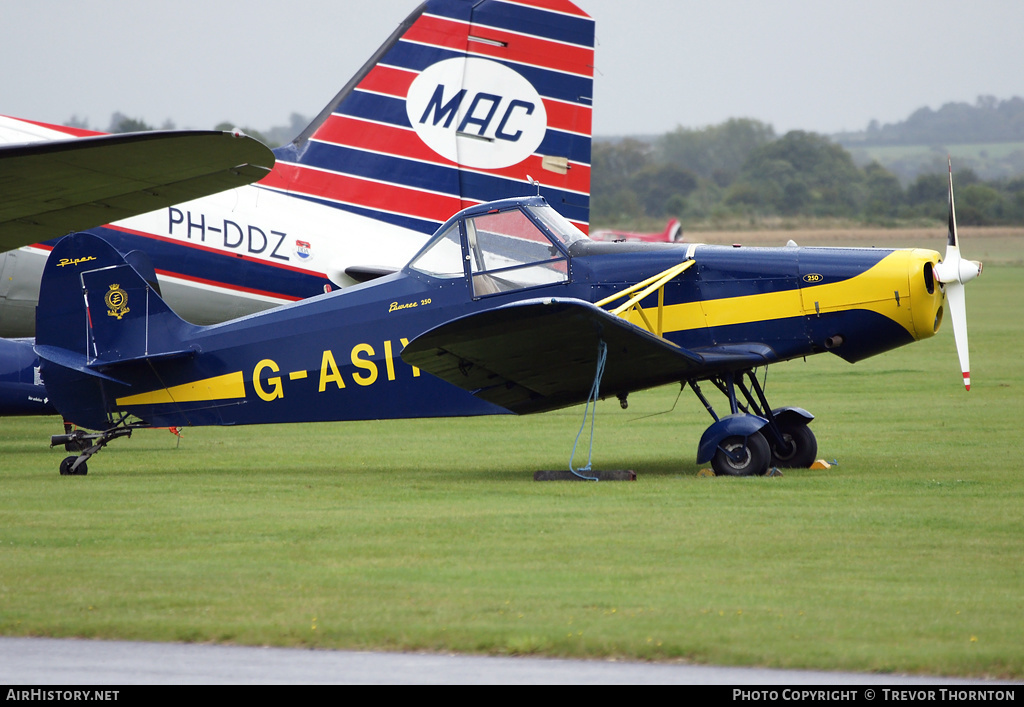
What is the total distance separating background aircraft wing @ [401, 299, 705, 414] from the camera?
9.03m

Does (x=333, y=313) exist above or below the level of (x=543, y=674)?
above

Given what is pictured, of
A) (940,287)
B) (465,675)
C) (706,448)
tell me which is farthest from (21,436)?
(465,675)

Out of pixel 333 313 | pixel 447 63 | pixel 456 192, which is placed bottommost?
pixel 333 313

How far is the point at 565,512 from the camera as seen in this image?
26.8 ft

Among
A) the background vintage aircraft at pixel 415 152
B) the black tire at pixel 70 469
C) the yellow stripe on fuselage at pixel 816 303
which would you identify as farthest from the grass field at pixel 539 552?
the background vintage aircraft at pixel 415 152

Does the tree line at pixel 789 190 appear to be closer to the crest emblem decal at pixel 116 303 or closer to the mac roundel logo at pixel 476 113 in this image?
the mac roundel logo at pixel 476 113

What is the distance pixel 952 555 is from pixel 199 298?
9.35 m

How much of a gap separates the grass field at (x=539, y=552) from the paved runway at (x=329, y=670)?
0.12 meters

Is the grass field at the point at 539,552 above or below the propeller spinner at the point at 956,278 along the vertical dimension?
below

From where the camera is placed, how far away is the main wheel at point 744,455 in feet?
31.5

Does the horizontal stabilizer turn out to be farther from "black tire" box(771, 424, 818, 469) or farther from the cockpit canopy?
"black tire" box(771, 424, 818, 469)

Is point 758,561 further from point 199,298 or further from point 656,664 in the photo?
point 199,298

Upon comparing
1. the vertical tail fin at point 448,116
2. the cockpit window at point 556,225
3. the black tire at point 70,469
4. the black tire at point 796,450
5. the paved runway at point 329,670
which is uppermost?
the vertical tail fin at point 448,116

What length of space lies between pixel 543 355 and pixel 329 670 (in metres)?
5.10
